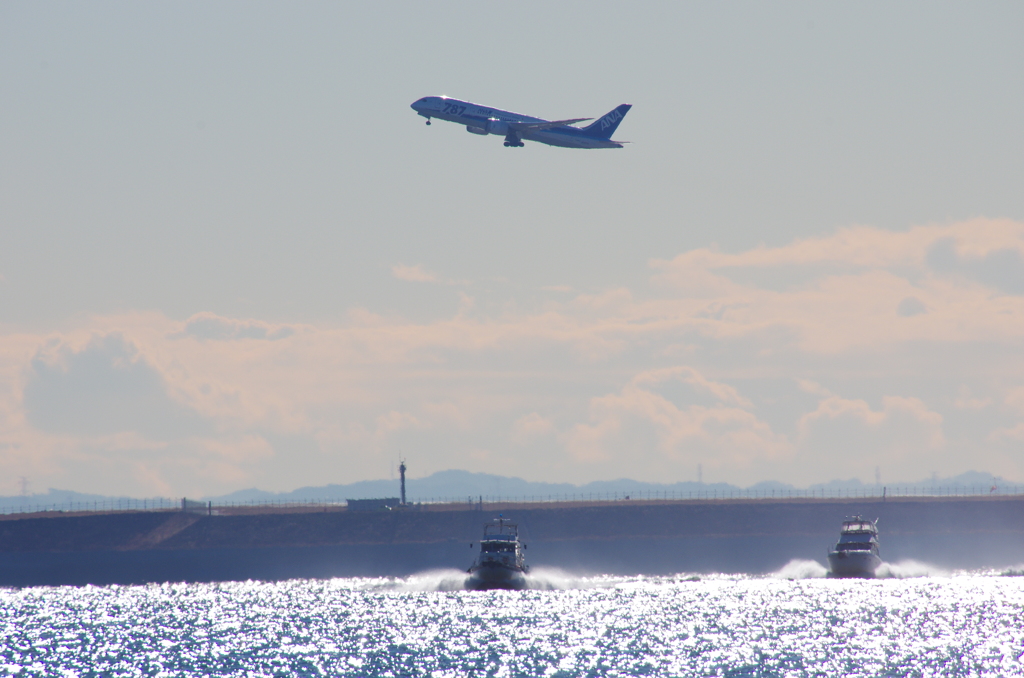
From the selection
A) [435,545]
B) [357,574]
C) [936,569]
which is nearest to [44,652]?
[357,574]

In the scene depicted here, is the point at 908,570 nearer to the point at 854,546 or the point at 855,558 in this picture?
the point at 854,546

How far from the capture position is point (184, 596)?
443 ft

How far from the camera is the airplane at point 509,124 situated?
484 feet

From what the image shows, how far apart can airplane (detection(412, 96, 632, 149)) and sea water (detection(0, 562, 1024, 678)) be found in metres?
51.4

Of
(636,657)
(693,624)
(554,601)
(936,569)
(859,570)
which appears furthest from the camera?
(936,569)

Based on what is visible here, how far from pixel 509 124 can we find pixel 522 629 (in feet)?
221

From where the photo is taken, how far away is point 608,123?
162 meters

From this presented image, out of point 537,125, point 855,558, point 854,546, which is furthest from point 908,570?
point 537,125

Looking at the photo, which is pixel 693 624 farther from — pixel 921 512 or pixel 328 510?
pixel 921 512

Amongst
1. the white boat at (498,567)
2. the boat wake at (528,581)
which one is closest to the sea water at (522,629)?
the boat wake at (528,581)

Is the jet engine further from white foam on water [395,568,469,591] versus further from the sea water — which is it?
the sea water

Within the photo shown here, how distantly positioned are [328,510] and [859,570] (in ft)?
269

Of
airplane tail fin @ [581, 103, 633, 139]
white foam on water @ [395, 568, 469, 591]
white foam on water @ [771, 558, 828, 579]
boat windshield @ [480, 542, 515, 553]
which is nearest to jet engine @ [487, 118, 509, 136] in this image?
airplane tail fin @ [581, 103, 633, 139]

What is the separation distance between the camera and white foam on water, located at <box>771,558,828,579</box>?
153750 mm
